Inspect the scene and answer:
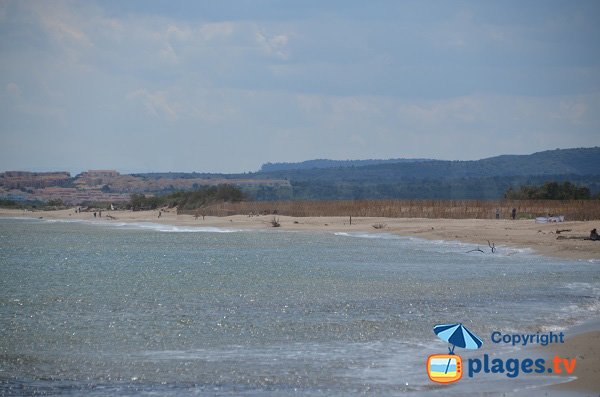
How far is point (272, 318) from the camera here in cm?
1647

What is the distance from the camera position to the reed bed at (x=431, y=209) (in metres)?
50.0

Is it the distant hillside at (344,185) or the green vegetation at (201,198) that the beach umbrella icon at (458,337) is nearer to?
the green vegetation at (201,198)

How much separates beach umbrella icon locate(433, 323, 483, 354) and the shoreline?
15.7 metres

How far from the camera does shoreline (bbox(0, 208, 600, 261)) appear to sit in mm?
31391

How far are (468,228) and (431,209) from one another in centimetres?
1377

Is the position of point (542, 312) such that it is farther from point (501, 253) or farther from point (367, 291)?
point (501, 253)

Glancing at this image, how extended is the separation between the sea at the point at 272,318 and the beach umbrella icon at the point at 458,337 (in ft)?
0.64

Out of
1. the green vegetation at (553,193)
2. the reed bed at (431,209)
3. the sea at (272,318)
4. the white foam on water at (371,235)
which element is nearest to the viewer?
the sea at (272,318)

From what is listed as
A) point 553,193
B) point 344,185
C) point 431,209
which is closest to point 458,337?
point 431,209

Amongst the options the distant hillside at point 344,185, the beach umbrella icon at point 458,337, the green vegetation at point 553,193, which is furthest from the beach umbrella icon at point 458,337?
the distant hillside at point 344,185

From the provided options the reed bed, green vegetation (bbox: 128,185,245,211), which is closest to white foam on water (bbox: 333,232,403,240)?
the reed bed

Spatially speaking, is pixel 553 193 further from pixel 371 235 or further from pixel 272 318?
pixel 272 318

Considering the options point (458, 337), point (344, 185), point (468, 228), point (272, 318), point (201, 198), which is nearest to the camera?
point (458, 337)

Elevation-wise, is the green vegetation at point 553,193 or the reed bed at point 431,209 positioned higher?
the green vegetation at point 553,193
